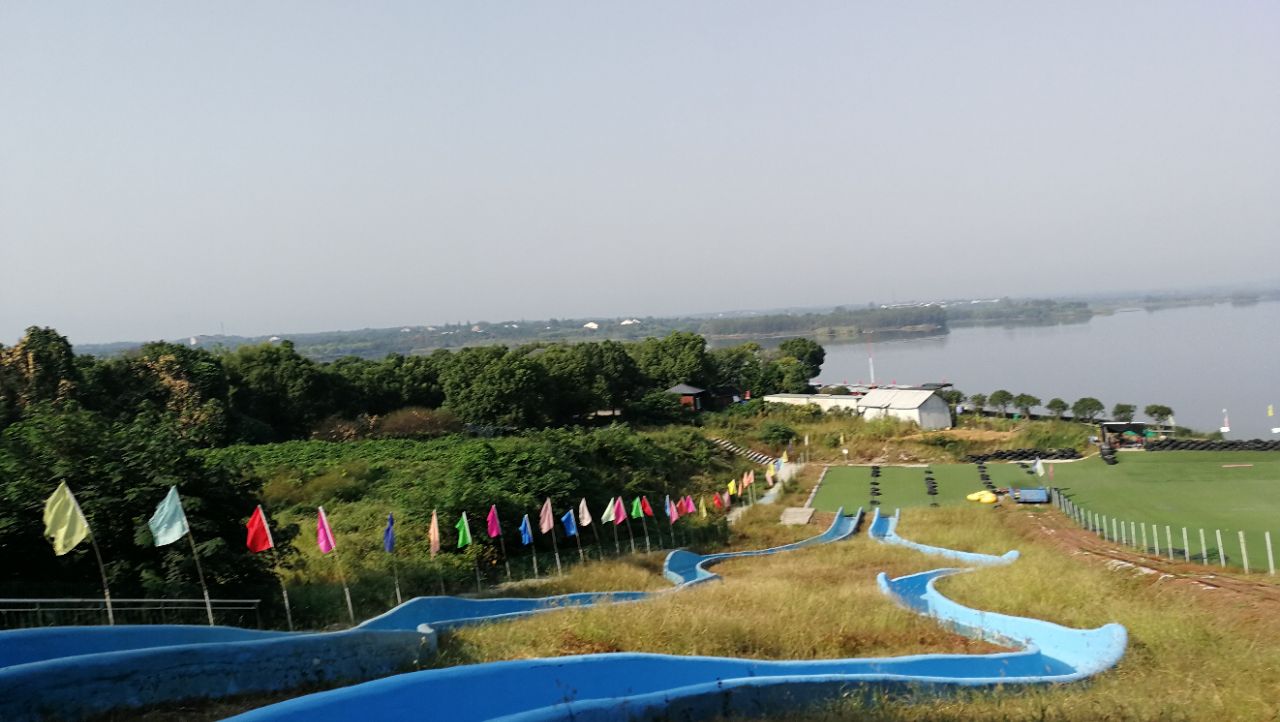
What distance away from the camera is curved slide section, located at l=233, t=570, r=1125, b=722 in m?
6.38

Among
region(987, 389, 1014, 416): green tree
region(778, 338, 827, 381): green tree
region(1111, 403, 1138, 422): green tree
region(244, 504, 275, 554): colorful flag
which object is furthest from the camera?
region(778, 338, 827, 381): green tree

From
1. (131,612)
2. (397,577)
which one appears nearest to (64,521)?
(131,612)

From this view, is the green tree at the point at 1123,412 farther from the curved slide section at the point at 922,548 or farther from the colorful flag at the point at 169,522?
the colorful flag at the point at 169,522

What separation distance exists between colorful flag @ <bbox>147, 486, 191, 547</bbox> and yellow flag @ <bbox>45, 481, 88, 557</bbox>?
1.01 meters

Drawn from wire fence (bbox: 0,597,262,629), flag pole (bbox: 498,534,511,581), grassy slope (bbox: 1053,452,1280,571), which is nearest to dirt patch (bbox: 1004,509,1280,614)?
grassy slope (bbox: 1053,452,1280,571)

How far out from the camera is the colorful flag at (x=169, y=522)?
11203 mm

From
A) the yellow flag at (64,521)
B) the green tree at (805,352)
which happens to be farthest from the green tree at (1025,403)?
the yellow flag at (64,521)

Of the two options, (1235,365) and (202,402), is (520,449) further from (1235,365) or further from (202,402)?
(1235,365)

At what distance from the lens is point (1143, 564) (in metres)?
15.9

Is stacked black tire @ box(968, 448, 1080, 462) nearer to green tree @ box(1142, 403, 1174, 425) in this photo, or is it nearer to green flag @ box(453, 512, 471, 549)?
green tree @ box(1142, 403, 1174, 425)

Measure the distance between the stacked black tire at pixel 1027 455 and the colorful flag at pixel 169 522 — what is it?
32.9 meters

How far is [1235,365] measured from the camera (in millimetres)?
82625

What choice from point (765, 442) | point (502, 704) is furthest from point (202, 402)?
point (502, 704)

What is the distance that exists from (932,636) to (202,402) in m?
35.1
